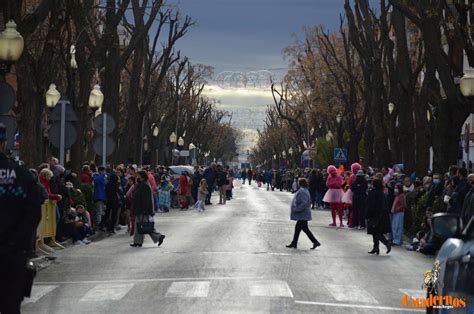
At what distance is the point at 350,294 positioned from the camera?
1524 cm

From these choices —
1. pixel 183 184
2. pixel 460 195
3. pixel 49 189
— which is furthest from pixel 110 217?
pixel 183 184

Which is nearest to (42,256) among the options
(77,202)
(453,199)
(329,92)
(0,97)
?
(0,97)

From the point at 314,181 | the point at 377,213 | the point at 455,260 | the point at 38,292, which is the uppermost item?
the point at 314,181

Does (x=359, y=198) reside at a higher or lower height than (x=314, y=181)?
lower

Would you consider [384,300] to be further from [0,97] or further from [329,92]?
[329,92]

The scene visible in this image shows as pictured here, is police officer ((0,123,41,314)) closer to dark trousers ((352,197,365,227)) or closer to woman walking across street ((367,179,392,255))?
woman walking across street ((367,179,392,255))

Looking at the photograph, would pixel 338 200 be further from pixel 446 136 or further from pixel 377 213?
pixel 377 213

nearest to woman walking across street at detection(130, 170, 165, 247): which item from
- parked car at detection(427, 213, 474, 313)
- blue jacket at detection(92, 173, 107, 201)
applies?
blue jacket at detection(92, 173, 107, 201)

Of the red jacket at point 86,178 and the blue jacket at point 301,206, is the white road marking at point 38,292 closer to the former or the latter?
the blue jacket at point 301,206

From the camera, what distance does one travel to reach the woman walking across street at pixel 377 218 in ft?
78.7

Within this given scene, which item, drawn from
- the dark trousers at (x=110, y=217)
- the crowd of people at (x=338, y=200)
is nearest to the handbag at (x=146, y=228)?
the crowd of people at (x=338, y=200)

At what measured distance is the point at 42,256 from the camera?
21.1m

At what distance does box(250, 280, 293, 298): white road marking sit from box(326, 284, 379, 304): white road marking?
0.60m

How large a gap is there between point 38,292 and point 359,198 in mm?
19622
